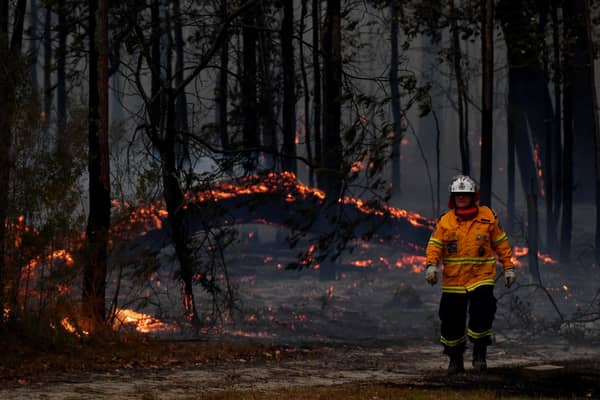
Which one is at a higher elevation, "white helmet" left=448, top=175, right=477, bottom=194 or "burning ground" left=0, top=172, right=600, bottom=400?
"white helmet" left=448, top=175, right=477, bottom=194

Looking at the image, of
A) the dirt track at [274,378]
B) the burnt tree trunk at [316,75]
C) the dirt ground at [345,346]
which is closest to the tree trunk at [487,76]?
the dirt ground at [345,346]

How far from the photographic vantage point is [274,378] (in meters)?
9.87

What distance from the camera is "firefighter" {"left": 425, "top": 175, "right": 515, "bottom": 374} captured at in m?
9.69

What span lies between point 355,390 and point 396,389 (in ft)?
1.18

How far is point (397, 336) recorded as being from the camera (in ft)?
68.6

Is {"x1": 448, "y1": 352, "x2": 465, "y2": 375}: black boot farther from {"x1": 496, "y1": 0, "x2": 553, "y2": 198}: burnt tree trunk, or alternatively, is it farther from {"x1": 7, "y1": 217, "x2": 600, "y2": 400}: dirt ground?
{"x1": 496, "y1": 0, "x2": 553, "y2": 198}: burnt tree trunk

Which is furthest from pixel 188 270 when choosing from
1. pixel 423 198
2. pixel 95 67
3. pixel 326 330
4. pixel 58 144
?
pixel 423 198

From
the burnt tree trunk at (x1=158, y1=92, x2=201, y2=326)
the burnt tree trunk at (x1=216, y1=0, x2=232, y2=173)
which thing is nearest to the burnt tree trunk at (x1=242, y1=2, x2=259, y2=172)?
the burnt tree trunk at (x1=216, y1=0, x2=232, y2=173)

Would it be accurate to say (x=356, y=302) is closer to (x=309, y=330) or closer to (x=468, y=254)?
(x=309, y=330)

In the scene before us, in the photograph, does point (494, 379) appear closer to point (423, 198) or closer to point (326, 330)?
point (326, 330)

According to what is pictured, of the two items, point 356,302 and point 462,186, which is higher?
point 462,186

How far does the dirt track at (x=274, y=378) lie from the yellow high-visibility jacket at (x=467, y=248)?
3.20ft

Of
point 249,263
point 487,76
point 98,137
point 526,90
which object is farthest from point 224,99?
point 249,263

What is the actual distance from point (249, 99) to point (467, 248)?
1064 cm
